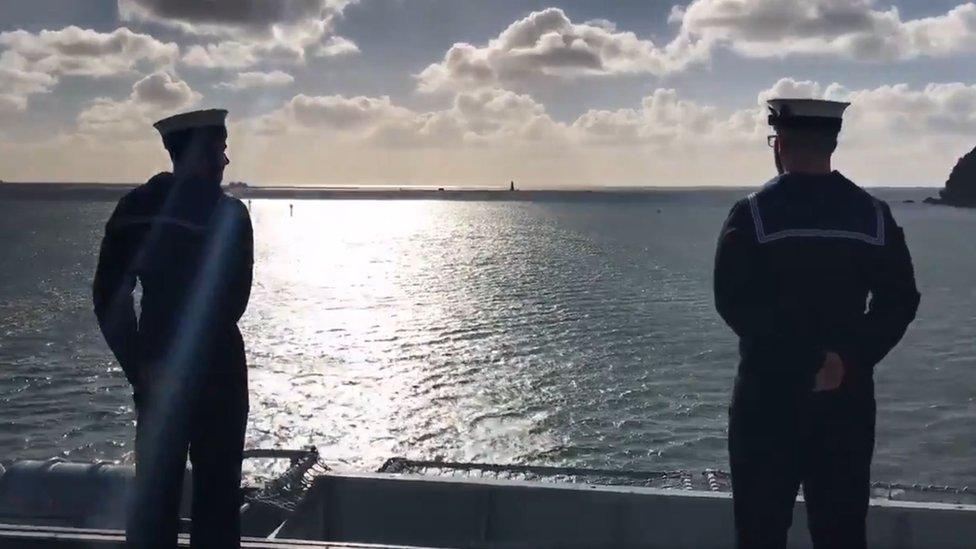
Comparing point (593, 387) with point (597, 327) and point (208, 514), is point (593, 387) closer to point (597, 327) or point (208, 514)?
point (597, 327)

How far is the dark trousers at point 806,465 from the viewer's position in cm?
380

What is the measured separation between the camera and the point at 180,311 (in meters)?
4.30

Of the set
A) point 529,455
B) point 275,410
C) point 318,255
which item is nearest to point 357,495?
point 529,455

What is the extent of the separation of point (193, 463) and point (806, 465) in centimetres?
285

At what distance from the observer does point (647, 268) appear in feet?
201

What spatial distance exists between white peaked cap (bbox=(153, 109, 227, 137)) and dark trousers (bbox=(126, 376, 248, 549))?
1.22 m

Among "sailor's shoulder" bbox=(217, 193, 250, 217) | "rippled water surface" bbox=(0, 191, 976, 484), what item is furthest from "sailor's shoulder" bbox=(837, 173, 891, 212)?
"rippled water surface" bbox=(0, 191, 976, 484)

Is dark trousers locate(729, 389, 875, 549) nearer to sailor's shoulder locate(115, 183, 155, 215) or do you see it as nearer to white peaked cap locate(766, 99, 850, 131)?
white peaked cap locate(766, 99, 850, 131)

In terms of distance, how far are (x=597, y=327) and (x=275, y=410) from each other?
15729mm

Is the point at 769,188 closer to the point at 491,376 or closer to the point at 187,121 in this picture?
the point at 187,121

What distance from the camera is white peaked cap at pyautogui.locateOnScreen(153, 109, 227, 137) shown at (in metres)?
4.33

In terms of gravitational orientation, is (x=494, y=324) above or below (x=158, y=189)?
below

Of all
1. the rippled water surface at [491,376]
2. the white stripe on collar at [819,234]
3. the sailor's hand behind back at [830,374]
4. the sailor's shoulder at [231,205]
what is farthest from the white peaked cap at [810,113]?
the rippled water surface at [491,376]

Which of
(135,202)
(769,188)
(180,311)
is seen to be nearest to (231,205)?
(135,202)
